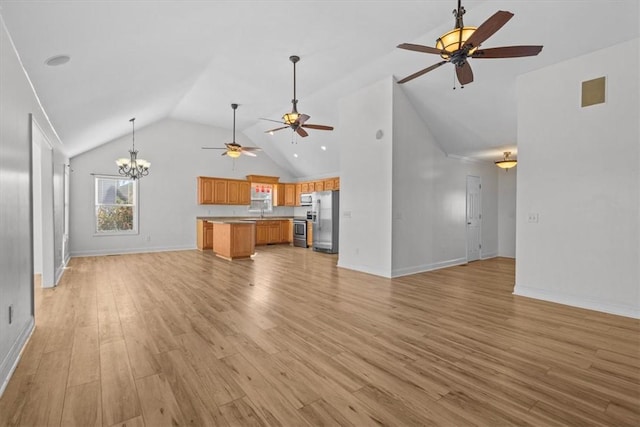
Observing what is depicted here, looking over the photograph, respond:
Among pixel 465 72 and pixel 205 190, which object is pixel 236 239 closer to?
pixel 205 190

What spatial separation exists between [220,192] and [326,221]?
11.5 feet

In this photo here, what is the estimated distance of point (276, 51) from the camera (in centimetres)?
461

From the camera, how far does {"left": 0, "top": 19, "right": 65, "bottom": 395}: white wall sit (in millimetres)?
2117

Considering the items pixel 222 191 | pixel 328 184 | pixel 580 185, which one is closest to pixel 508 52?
pixel 580 185

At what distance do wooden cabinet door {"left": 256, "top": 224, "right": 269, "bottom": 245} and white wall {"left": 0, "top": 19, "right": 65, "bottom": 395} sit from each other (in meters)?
7.00

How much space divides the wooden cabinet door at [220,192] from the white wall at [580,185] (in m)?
7.80

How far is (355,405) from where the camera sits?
1849mm

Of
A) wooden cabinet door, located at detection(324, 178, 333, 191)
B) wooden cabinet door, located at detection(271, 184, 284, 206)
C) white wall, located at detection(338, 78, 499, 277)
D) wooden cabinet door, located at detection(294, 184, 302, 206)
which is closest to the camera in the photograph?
white wall, located at detection(338, 78, 499, 277)

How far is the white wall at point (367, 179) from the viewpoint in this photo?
5375 millimetres

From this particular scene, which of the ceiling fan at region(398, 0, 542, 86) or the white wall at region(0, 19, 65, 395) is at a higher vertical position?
the ceiling fan at region(398, 0, 542, 86)

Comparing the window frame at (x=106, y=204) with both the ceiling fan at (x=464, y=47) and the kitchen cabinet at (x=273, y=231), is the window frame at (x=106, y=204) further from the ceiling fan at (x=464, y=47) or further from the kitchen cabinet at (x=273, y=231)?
the ceiling fan at (x=464, y=47)

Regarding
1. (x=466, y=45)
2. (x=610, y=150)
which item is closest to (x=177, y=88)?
(x=466, y=45)

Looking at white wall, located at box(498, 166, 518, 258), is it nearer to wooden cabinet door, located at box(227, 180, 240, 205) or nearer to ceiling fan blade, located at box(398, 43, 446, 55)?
ceiling fan blade, located at box(398, 43, 446, 55)

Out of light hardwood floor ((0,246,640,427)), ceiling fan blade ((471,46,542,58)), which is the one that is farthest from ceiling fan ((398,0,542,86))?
light hardwood floor ((0,246,640,427))
